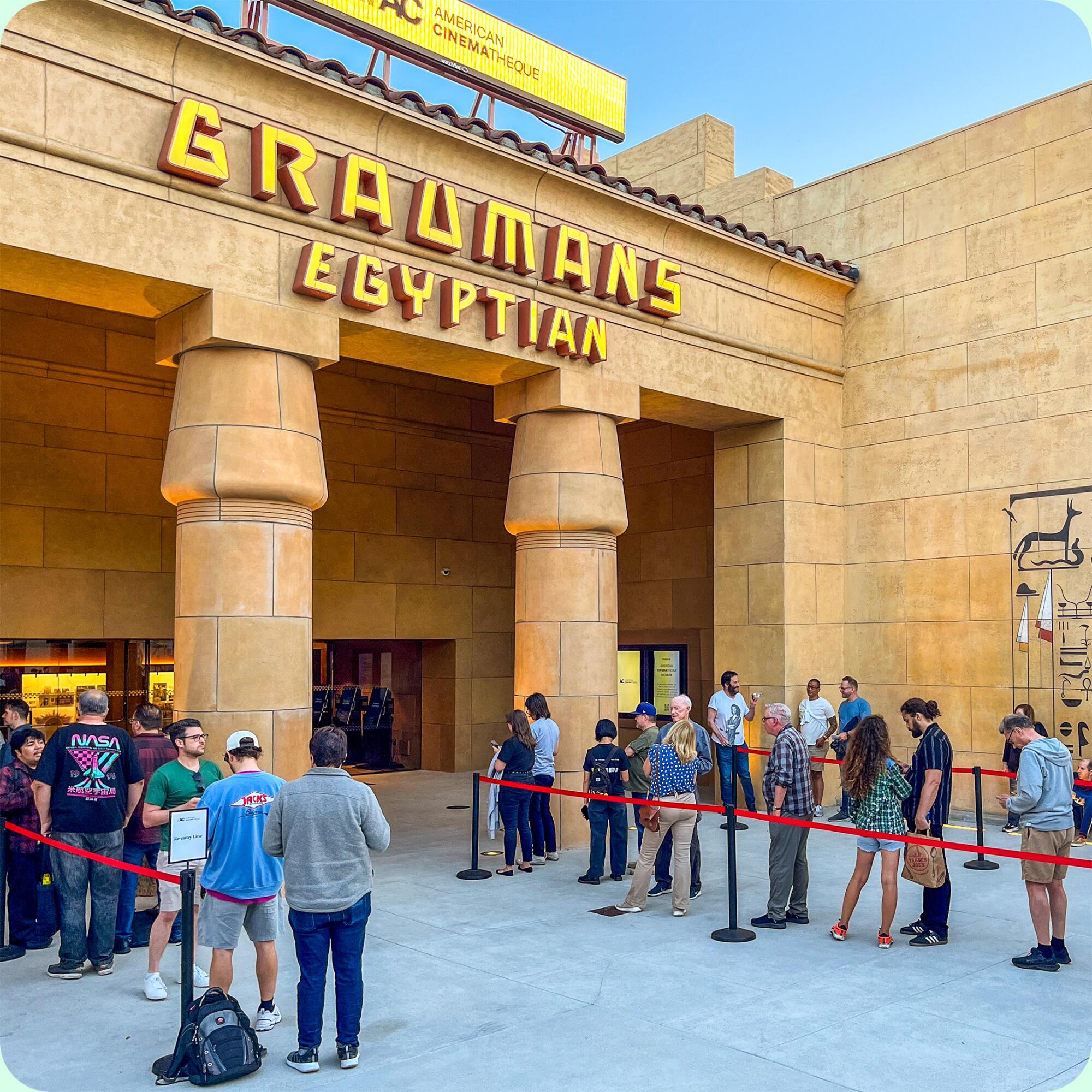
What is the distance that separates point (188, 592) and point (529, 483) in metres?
4.34

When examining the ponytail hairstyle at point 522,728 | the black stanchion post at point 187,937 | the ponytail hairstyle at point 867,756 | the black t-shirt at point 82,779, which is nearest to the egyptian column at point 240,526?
the black t-shirt at point 82,779

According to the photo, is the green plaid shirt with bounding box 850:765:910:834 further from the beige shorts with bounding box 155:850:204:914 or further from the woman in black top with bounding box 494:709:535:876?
the beige shorts with bounding box 155:850:204:914

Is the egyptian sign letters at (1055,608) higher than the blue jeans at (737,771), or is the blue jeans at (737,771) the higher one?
the egyptian sign letters at (1055,608)

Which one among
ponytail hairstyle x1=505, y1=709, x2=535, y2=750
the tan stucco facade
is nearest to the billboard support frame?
the tan stucco facade

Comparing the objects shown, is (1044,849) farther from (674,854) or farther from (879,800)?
(674,854)

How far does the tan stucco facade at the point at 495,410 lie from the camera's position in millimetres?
9352

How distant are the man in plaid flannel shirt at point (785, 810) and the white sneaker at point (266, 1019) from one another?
13.2 ft

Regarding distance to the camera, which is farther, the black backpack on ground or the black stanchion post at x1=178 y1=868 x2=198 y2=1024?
the black stanchion post at x1=178 y1=868 x2=198 y2=1024

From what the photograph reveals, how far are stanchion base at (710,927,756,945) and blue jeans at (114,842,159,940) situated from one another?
4.34m

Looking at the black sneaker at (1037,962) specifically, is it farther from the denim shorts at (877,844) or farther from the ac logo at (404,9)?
the ac logo at (404,9)

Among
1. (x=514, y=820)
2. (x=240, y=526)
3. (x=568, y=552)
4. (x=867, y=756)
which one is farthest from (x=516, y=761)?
(x=867, y=756)

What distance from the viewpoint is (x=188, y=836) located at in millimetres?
6070

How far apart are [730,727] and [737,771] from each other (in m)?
0.68

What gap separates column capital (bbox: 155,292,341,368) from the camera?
30.9 ft
